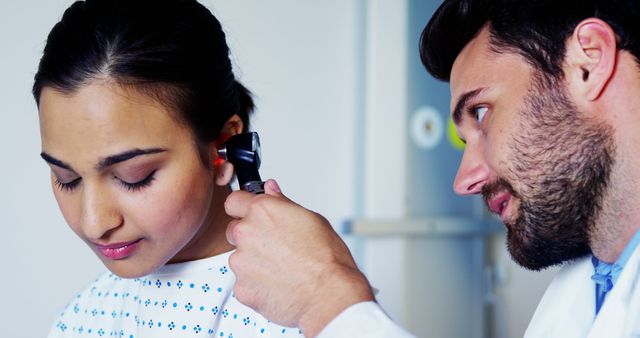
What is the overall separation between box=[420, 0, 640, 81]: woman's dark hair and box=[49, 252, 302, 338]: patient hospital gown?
0.53 m

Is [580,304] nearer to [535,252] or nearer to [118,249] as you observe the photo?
[535,252]

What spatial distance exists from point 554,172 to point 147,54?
0.62 m

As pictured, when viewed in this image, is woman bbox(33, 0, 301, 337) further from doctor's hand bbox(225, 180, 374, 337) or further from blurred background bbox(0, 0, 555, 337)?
blurred background bbox(0, 0, 555, 337)

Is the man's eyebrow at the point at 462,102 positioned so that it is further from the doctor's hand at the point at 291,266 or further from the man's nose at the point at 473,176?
the doctor's hand at the point at 291,266

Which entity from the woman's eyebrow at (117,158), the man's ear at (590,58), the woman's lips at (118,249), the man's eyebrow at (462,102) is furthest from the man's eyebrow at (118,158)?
the man's ear at (590,58)

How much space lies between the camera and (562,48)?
0.99 meters

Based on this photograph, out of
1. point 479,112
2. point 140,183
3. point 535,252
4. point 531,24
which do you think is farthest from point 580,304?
point 140,183

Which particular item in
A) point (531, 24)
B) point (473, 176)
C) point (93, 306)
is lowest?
point (93, 306)

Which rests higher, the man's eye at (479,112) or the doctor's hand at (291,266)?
the man's eye at (479,112)

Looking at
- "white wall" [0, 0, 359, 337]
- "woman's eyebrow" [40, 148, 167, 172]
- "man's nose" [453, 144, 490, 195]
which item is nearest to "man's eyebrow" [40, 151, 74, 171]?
"woman's eyebrow" [40, 148, 167, 172]

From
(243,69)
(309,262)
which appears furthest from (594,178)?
(243,69)

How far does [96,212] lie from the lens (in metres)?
0.92

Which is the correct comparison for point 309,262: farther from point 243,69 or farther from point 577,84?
point 243,69

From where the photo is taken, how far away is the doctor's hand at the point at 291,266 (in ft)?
2.76
